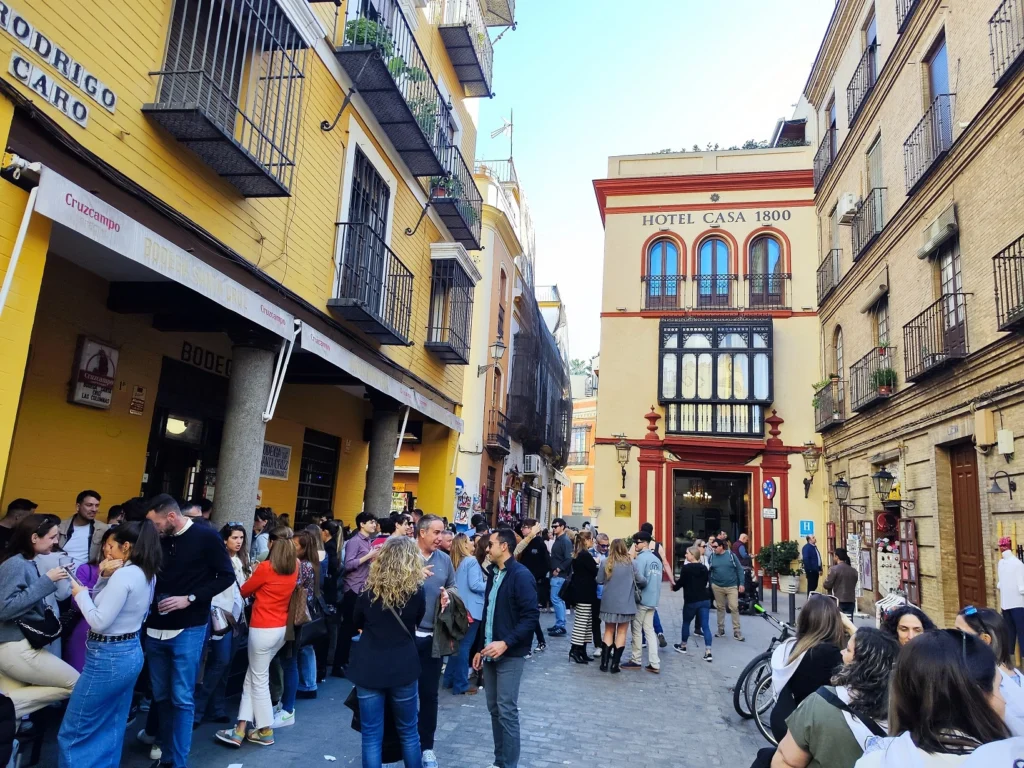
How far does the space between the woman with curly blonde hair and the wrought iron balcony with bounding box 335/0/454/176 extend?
8.15m

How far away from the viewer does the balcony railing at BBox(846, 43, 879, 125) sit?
17.2 meters

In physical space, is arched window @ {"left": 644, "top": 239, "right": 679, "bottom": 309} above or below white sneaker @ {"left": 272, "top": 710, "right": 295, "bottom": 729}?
above

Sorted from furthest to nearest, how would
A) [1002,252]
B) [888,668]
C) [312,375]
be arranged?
[312,375]
[1002,252]
[888,668]

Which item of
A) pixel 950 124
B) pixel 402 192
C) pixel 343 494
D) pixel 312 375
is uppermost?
pixel 950 124

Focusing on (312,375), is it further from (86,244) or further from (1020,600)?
(1020,600)

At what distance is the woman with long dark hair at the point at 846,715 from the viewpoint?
3.12 meters

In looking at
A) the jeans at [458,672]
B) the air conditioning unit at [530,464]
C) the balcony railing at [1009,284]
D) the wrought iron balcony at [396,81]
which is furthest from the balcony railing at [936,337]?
the air conditioning unit at [530,464]

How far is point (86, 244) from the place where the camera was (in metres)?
6.66

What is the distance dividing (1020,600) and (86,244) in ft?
38.5

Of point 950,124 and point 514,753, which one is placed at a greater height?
point 950,124

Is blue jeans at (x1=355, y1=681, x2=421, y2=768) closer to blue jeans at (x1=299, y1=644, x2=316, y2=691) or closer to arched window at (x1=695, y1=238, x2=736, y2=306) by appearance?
blue jeans at (x1=299, y1=644, x2=316, y2=691)

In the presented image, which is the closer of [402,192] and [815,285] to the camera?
[402,192]

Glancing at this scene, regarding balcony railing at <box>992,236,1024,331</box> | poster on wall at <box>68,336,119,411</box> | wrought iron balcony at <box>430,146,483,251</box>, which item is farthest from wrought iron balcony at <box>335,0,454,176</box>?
balcony railing at <box>992,236,1024,331</box>

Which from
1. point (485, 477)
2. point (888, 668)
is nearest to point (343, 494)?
point (485, 477)
